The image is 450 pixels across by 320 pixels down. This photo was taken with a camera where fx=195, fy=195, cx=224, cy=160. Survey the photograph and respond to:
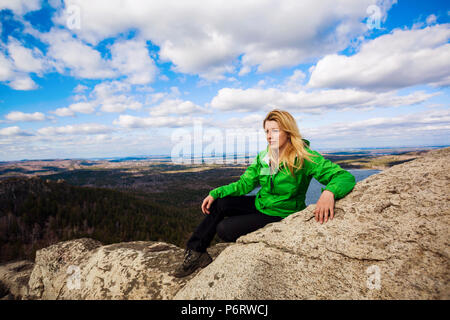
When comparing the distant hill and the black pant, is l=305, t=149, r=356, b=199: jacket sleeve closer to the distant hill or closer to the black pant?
the black pant

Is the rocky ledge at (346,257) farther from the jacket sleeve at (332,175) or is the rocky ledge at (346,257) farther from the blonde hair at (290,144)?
the blonde hair at (290,144)

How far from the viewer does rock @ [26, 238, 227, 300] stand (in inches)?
139

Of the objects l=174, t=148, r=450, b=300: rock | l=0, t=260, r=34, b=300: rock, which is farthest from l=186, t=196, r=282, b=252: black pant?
l=0, t=260, r=34, b=300: rock

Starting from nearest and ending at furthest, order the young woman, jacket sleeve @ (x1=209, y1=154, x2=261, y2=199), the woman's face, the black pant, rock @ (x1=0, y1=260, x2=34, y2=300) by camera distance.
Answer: the young woman, the woman's face, the black pant, jacket sleeve @ (x1=209, y1=154, x2=261, y2=199), rock @ (x1=0, y1=260, x2=34, y2=300)

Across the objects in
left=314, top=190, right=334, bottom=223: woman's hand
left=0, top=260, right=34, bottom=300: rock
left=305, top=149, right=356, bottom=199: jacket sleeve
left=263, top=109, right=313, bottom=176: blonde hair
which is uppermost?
left=263, top=109, right=313, bottom=176: blonde hair

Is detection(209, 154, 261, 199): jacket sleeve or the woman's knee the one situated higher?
detection(209, 154, 261, 199): jacket sleeve

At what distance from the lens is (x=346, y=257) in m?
2.54

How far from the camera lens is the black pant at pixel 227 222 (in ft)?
11.4

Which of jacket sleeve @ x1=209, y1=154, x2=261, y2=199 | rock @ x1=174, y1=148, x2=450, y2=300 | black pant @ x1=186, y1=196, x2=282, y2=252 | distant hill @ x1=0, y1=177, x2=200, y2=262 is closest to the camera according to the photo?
rock @ x1=174, y1=148, x2=450, y2=300

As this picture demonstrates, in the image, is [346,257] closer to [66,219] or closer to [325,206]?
[325,206]

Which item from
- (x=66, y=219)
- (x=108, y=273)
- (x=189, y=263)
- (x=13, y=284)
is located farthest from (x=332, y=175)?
(x=66, y=219)

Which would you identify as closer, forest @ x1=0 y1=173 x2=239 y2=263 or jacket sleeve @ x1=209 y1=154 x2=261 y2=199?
jacket sleeve @ x1=209 y1=154 x2=261 y2=199
